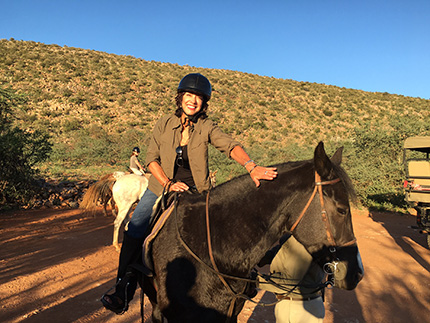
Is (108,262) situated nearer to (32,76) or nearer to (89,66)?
(32,76)

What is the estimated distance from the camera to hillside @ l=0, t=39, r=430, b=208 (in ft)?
84.0

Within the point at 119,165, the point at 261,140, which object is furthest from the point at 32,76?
the point at 261,140

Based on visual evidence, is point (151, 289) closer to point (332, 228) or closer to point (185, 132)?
point (185, 132)

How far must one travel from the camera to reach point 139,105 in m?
34.0

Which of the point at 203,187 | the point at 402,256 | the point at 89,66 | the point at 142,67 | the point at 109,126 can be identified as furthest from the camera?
the point at 142,67

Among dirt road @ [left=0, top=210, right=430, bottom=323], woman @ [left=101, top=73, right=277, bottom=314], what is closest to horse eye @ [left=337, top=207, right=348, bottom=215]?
woman @ [left=101, top=73, right=277, bottom=314]

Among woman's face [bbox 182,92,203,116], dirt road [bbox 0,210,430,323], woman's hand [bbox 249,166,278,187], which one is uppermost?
woman's face [bbox 182,92,203,116]

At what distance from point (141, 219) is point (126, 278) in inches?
20.7

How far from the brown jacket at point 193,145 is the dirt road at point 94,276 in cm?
295

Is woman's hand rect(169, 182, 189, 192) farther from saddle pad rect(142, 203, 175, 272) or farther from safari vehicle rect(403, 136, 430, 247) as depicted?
safari vehicle rect(403, 136, 430, 247)

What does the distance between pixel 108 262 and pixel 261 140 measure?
26890 millimetres

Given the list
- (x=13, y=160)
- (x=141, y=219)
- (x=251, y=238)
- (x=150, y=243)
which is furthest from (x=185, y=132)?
(x=13, y=160)

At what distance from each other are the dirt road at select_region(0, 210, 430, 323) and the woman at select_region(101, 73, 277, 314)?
7.37 feet

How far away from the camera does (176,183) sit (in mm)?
2365
